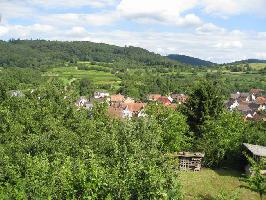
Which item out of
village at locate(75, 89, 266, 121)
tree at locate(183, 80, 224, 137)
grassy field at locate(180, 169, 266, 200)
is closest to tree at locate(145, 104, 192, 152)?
tree at locate(183, 80, 224, 137)

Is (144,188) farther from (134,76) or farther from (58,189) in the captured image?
(134,76)

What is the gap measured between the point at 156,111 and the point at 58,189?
26.7 metres

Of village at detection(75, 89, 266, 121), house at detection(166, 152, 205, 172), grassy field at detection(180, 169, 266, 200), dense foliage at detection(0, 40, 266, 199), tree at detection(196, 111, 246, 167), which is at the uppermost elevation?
dense foliage at detection(0, 40, 266, 199)

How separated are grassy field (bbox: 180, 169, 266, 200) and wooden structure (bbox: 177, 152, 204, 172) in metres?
0.80

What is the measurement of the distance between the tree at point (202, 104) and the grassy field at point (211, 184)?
7469 mm

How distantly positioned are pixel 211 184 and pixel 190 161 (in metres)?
5.28

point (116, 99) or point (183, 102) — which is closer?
point (183, 102)

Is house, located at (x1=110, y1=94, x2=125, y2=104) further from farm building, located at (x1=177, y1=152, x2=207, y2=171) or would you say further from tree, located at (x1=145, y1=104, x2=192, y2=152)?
farm building, located at (x1=177, y1=152, x2=207, y2=171)

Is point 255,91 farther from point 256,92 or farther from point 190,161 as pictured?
point 190,161

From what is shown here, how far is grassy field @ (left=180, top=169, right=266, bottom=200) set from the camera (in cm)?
3116

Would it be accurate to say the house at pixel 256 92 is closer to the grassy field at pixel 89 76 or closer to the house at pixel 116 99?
the grassy field at pixel 89 76

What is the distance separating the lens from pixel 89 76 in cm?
15988

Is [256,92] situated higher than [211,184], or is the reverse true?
[256,92]

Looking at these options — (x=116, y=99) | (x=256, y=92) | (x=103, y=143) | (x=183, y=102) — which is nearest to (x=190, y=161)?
(x=183, y=102)
